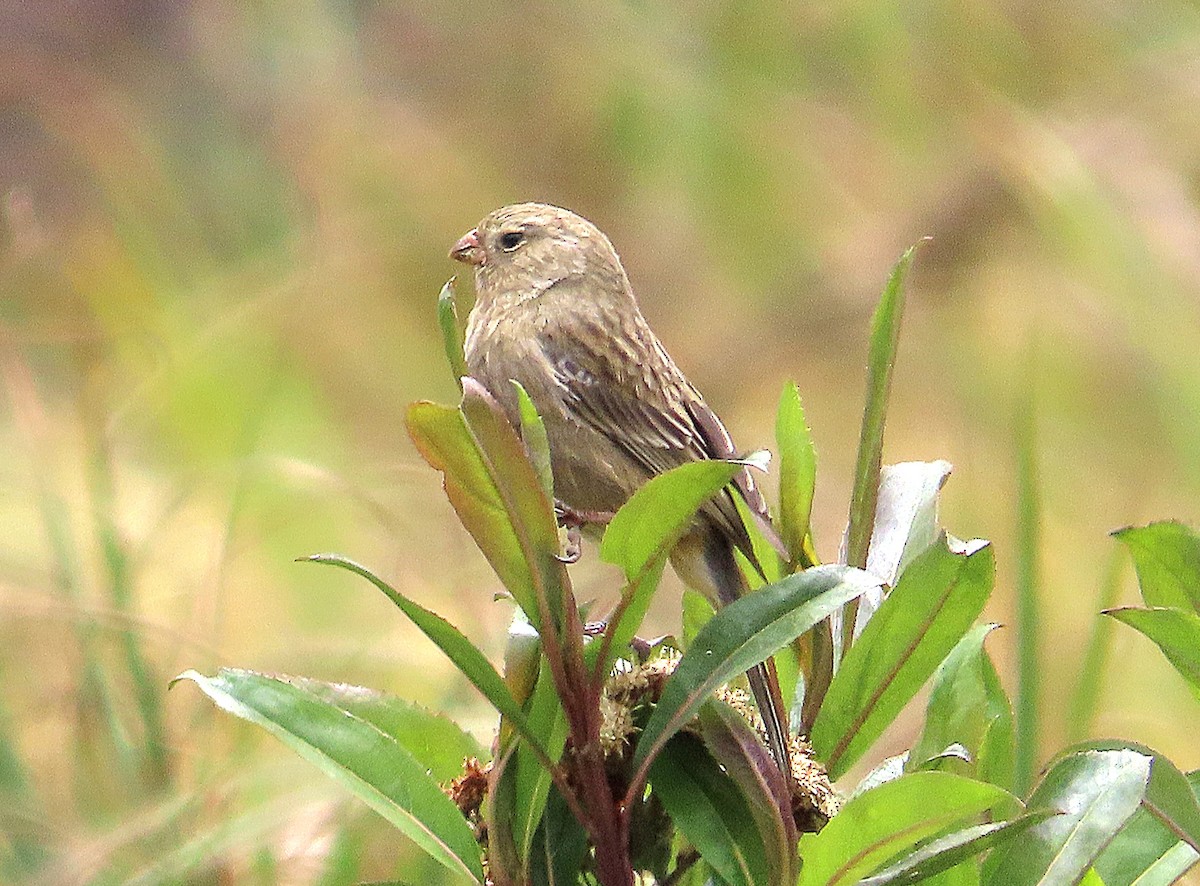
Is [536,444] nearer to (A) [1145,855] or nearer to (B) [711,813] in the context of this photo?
(B) [711,813]

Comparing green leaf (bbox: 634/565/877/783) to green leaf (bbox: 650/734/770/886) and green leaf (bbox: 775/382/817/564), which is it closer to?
green leaf (bbox: 650/734/770/886)

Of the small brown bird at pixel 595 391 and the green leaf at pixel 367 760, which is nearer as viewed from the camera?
the green leaf at pixel 367 760

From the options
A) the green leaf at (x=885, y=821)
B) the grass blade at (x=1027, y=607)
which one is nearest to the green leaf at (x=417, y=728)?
the green leaf at (x=885, y=821)

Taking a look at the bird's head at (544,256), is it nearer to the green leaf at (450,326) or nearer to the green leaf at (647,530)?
the green leaf at (450,326)

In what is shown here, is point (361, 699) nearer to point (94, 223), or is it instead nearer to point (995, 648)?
point (995, 648)

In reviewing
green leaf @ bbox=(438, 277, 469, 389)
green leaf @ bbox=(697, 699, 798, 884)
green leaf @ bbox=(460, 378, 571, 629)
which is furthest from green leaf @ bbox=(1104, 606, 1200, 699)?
green leaf @ bbox=(438, 277, 469, 389)

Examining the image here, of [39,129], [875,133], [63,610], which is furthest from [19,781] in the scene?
[39,129]
